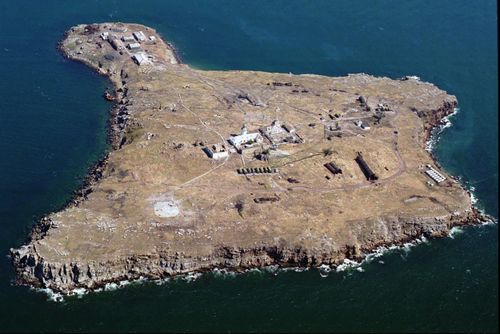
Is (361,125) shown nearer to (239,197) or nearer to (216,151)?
(216,151)

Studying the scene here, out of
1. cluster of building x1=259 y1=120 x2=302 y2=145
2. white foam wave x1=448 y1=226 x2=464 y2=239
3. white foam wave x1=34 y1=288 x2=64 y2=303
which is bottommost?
white foam wave x1=34 y1=288 x2=64 y2=303

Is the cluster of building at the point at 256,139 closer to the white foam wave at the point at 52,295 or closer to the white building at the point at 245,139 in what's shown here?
the white building at the point at 245,139

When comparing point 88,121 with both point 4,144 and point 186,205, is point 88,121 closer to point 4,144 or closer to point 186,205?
point 4,144

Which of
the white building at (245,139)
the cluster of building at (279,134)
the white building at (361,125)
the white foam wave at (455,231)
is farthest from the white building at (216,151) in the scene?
the white foam wave at (455,231)

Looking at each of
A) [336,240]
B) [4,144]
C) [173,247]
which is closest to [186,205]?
[173,247]

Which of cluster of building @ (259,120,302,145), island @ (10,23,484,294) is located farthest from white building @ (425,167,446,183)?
cluster of building @ (259,120,302,145)

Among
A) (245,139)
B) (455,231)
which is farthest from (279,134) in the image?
(455,231)

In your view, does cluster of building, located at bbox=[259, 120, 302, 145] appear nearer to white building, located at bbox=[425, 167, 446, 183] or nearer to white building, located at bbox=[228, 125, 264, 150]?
white building, located at bbox=[228, 125, 264, 150]
